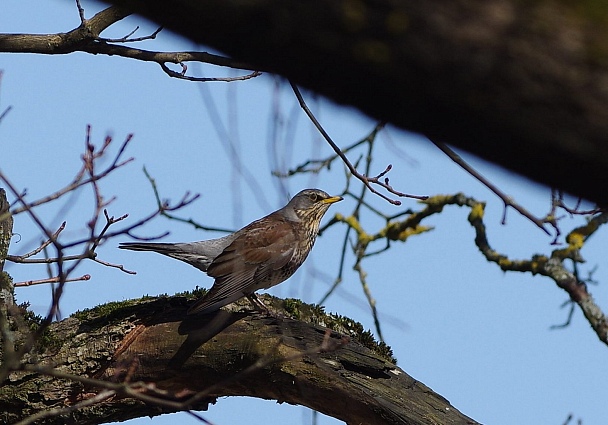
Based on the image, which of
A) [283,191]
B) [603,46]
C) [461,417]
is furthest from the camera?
[461,417]

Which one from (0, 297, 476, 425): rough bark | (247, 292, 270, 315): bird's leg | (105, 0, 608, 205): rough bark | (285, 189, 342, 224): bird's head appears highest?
(285, 189, 342, 224): bird's head

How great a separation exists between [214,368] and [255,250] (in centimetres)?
234

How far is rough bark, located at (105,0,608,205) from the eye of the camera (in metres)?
1.41

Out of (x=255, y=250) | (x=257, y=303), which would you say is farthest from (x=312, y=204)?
(x=257, y=303)

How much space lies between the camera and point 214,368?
485 cm

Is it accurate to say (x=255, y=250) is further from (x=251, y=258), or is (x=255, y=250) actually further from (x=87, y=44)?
(x=87, y=44)

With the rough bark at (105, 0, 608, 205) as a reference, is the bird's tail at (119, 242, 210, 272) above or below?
above

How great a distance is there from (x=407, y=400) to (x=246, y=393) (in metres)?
1.02

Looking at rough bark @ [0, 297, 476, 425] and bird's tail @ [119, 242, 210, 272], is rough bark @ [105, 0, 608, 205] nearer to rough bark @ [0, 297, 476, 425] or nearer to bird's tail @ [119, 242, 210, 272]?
rough bark @ [0, 297, 476, 425]

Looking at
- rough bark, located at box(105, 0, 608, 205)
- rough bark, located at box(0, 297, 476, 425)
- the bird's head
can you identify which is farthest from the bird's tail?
rough bark, located at box(105, 0, 608, 205)

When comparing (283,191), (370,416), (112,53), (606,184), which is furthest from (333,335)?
(606,184)

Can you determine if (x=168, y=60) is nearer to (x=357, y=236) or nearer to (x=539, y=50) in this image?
(x=357, y=236)

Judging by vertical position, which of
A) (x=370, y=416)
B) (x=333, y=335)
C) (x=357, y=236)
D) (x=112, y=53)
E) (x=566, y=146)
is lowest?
(x=566, y=146)

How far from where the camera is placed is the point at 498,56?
56.1 inches
